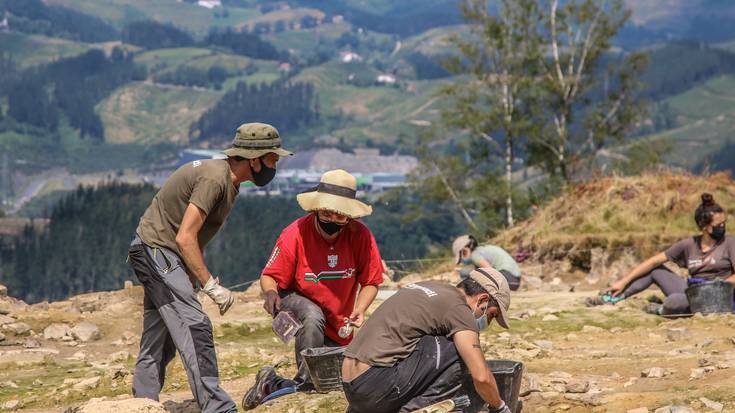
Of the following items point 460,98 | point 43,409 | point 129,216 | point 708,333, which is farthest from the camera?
point 129,216

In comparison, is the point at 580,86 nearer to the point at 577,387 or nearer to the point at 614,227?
the point at 614,227

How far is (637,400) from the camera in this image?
876cm

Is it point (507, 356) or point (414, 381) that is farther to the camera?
point (507, 356)

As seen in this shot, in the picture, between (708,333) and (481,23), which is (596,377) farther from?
(481,23)

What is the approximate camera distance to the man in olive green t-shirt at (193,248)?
795cm

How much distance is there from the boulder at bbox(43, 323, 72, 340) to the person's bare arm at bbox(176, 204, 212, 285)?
282 inches

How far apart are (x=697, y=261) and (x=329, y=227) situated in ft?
22.3

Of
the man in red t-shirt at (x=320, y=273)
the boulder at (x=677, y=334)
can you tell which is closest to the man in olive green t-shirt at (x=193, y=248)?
the man in red t-shirt at (x=320, y=273)

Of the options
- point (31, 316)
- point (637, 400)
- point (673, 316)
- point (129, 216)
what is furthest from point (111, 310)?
point (129, 216)

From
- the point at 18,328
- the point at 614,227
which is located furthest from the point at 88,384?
the point at 614,227

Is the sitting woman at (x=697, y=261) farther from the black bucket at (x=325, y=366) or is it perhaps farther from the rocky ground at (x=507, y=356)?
the black bucket at (x=325, y=366)

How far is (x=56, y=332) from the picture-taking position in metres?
14.6

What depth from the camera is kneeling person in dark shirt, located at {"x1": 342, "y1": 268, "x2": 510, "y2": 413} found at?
741 cm

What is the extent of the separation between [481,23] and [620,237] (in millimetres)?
26156
